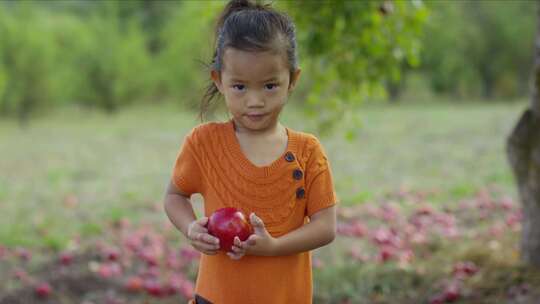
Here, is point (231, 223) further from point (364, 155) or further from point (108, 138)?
point (108, 138)

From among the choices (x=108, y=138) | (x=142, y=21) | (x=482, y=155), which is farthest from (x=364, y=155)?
(x=142, y=21)

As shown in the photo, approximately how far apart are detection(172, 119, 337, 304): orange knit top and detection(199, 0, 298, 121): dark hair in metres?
0.24

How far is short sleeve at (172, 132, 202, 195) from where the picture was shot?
7.16 ft

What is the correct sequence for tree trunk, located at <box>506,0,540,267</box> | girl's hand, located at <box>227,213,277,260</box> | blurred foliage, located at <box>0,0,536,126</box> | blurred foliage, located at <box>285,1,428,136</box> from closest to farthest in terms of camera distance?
girl's hand, located at <box>227,213,277,260</box>, blurred foliage, located at <box>285,1,428,136</box>, tree trunk, located at <box>506,0,540,267</box>, blurred foliage, located at <box>0,0,536,126</box>

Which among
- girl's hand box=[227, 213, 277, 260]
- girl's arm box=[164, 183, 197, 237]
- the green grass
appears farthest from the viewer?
the green grass

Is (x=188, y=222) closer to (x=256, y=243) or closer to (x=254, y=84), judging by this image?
(x=256, y=243)

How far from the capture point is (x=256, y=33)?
6.66 ft

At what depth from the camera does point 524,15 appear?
29500 mm

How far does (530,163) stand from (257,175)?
294cm

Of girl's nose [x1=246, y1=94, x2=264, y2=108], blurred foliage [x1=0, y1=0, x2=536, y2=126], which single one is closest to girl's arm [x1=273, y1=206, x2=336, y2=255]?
girl's nose [x1=246, y1=94, x2=264, y2=108]

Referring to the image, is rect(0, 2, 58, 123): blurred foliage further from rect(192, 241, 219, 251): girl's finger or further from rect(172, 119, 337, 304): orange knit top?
rect(192, 241, 219, 251): girl's finger

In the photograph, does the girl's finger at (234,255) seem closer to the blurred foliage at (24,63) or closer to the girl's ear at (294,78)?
the girl's ear at (294,78)

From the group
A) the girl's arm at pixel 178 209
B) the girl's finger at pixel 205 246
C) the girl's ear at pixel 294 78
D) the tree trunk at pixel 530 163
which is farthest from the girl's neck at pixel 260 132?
the tree trunk at pixel 530 163

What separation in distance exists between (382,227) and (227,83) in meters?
4.83
